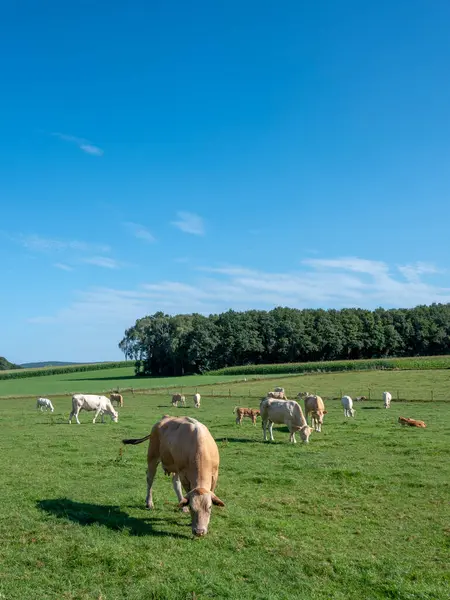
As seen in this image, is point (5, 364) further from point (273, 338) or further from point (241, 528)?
point (241, 528)

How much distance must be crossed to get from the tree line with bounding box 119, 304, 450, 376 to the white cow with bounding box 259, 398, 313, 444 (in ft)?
255

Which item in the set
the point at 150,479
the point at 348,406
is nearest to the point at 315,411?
the point at 348,406

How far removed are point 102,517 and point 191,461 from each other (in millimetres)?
2317

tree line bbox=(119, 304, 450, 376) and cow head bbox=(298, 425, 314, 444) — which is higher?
tree line bbox=(119, 304, 450, 376)

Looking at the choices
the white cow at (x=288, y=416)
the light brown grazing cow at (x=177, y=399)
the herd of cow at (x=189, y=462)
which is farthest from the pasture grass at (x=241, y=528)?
the light brown grazing cow at (x=177, y=399)

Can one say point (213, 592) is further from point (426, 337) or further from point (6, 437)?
point (426, 337)

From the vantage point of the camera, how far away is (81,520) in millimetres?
10562

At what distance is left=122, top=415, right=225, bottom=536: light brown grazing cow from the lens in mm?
9406

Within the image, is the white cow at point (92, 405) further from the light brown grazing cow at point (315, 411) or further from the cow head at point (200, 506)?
the cow head at point (200, 506)

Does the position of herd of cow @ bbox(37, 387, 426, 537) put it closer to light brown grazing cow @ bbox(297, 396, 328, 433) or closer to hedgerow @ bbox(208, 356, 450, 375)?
light brown grazing cow @ bbox(297, 396, 328, 433)

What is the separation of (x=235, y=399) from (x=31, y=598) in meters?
42.3

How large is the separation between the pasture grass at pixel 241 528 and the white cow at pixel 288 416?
5.30 ft

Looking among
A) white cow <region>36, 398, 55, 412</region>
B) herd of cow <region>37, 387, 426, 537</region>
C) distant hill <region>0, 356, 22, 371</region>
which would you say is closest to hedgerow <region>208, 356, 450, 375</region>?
white cow <region>36, 398, 55, 412</region>

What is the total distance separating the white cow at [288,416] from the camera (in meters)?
21.7
